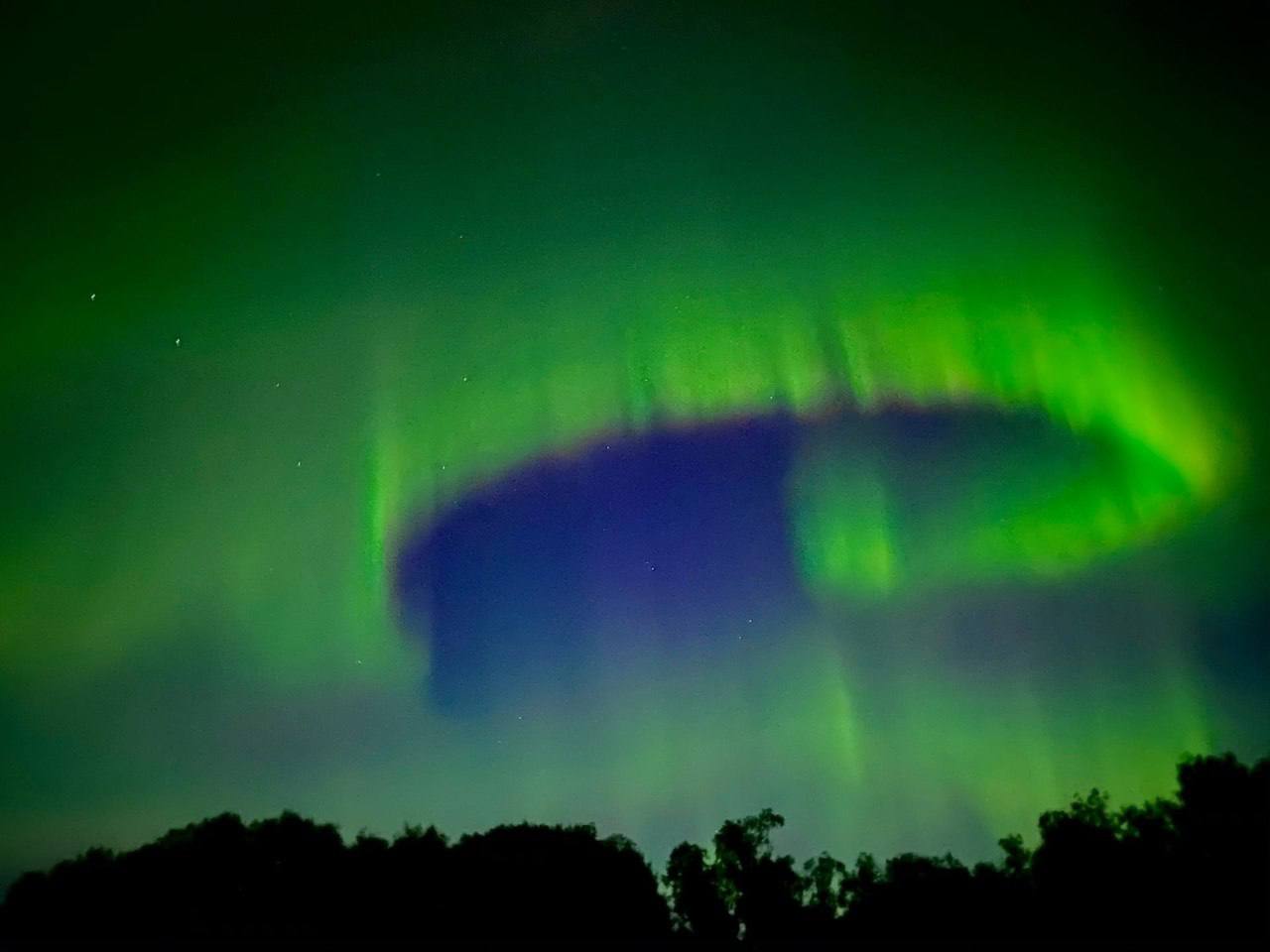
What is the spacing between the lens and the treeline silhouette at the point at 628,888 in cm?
5031

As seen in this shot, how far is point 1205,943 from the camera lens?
40.6m

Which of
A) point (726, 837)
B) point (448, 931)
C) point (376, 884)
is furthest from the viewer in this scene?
point (726, 837)

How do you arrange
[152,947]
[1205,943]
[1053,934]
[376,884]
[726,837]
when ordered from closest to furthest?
[1205,943]
[1053,934]
[152,947]
[376,884]
[726,837]

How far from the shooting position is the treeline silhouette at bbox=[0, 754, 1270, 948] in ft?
165

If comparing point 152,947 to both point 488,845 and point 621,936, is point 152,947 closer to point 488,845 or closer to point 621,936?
point 488,845

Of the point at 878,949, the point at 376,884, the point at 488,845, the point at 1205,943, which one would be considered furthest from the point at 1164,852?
the point at 376,884

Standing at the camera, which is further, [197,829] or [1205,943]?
[197,829]

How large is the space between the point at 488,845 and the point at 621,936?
32.1 feet

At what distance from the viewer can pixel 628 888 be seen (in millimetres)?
63219

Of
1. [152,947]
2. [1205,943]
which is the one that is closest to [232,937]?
[152,947]

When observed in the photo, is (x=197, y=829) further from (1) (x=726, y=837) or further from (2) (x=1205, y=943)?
(2) (x=1205, y=943)

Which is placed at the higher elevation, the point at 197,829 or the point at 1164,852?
the point at 197,829

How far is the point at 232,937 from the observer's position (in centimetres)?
5641

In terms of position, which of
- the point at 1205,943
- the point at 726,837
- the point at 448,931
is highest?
the point at 726,837
